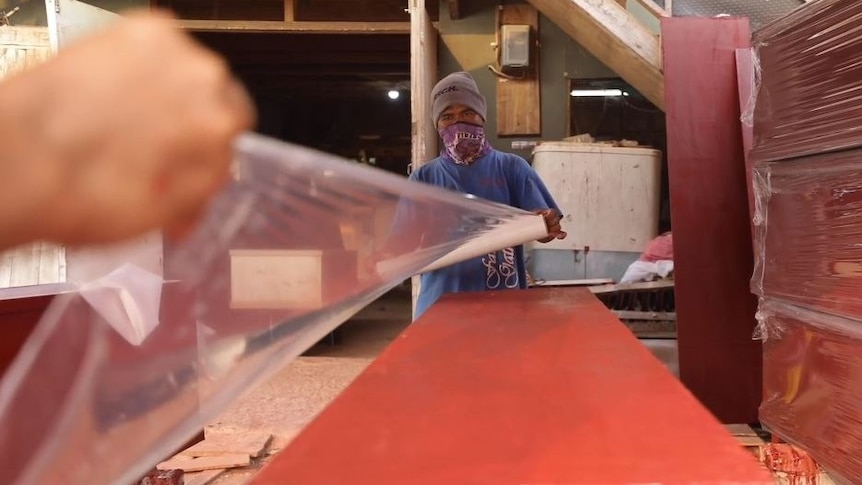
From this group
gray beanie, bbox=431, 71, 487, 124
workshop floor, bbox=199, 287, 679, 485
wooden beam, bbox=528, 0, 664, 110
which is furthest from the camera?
wooden beam, bbox=528, 0, 664, 110

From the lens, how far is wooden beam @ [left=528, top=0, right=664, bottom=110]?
3.08 meters

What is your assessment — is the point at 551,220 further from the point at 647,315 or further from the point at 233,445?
the point at 647,315

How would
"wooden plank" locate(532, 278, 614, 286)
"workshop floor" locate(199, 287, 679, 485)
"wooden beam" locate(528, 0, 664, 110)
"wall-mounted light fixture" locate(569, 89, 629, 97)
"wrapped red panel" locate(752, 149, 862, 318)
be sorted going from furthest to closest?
"wall-mounted light fixture" locate(569, 89, 629, 97) → "wooden plank" locate(532, 278, 614, 286) → "wooden beam" locate(528, 0, 664, 110) → "workshop floor" locate(199, 287, 679, 485) → "wrapped red panel" locate(752, 149, 862, 318)

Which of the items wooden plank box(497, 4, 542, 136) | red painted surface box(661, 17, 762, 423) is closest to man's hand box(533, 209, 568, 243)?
red painted surface box(661, 17, 762, 423)

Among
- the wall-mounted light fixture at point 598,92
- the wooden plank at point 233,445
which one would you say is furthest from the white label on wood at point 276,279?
the wall-mounted light fixture at point 598,92

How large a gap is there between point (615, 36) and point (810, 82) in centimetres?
158

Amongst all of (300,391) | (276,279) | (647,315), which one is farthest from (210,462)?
(647,315)

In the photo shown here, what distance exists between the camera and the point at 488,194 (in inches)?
80.6

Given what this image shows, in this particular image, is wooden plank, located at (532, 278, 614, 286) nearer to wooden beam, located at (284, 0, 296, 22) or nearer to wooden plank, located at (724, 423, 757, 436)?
wooden plank, located at (724, 423, 757, 436)

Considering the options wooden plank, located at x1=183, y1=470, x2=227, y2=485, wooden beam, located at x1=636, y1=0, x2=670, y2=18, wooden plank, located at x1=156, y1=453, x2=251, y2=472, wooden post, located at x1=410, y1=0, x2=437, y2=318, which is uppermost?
wooden beam, located at x1=636, y1=0, x2=670, y2=18

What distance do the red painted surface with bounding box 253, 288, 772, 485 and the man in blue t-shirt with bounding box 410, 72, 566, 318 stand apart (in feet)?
2.91

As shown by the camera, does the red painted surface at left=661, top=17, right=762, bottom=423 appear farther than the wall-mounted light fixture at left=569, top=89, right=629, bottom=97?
No

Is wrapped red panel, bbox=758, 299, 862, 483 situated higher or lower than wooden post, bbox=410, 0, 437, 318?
lower

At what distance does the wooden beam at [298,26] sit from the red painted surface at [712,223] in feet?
6.58
